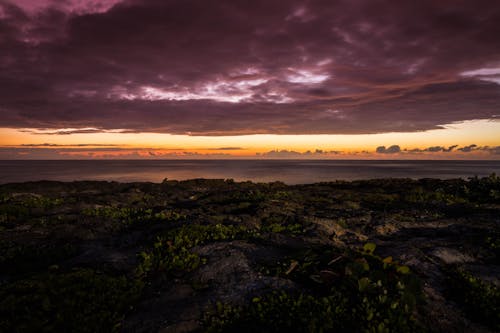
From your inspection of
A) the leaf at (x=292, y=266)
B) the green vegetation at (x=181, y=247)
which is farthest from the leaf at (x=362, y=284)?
the green vegetation at (x=181, y=247)

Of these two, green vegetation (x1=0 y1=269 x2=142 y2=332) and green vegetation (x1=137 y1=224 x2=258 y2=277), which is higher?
green vegetation (x1=137 y1=224 x2=258 y2=277)

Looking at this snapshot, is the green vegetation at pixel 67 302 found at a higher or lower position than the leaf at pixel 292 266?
lower

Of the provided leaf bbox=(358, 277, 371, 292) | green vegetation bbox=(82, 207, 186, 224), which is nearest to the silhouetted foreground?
leaf bbox=(358, 277, 371, 292)

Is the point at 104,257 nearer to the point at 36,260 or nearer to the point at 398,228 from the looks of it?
the point at 36,260

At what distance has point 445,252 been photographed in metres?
8.83

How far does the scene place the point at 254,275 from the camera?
24.5 ft

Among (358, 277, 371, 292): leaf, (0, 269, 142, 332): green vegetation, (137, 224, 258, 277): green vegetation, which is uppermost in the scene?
(358, 277, 371, 292): leaf

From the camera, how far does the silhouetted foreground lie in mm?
5605

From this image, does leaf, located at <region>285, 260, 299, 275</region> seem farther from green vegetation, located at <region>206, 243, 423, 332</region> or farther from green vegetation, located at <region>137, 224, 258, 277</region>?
green vegetation, located at <region>137, 224, 258, 277</region>

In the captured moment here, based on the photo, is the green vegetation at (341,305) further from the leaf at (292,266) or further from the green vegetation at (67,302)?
the green vegetation at (67,302)

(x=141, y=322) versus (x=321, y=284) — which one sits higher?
(x=321, y=284)

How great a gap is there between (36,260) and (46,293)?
3832 millimetres

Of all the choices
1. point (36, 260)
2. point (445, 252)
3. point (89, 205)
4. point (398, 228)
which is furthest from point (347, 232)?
point (89, 205)

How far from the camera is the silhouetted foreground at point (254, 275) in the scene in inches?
221
